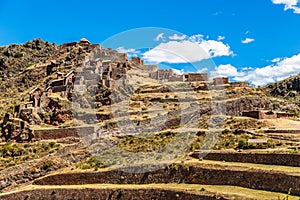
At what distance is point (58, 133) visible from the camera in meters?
39.5

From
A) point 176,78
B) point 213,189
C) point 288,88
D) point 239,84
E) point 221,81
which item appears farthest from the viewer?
point 288,88

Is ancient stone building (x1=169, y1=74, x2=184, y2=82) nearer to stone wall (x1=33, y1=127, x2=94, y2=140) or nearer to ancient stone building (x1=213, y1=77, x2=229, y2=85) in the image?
ancient stone building (x1=213, y1=77, x2=229, y2=85)

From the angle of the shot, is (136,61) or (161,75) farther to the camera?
(136,61)

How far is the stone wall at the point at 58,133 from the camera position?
3922 centimetres

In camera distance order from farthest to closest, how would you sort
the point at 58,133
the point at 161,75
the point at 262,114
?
the point at 161,75, the point at 58,133, the point at 262,114

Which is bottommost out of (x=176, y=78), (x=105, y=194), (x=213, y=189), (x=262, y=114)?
(x=105, y=194)

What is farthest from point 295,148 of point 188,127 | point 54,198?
point 54,198

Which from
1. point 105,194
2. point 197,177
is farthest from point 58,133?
point 197,177

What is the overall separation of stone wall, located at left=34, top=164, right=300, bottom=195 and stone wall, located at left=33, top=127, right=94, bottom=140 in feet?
34.4

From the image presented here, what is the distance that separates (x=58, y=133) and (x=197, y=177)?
1988 cm

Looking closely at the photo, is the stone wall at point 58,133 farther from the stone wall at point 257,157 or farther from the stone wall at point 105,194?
the stone wall at point 257,157

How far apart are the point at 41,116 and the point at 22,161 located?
1028 centimetres

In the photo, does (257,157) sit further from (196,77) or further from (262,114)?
(196,77)

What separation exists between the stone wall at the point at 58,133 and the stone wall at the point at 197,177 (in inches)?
413
